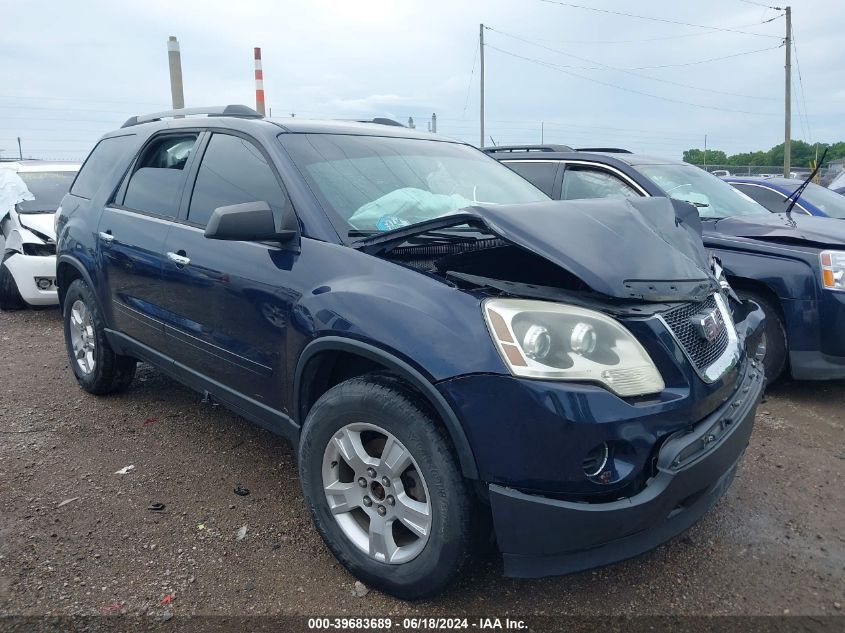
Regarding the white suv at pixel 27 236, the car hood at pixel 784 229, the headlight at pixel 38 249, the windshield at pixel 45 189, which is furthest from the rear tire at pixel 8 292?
the car hood at pixel 784 229

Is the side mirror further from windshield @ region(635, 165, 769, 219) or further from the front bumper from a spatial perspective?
the front bumper

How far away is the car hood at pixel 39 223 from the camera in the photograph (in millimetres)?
7000

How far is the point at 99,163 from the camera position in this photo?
4.47m

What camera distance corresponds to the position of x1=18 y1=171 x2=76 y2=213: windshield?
753 cm

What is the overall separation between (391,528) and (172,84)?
14496 millimetres

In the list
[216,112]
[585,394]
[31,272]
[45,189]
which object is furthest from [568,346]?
[45,189]

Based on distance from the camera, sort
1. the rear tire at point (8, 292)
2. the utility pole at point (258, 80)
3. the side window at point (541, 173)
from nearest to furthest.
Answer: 1. the side window at point (541, 173)
2. the rear tire at point (8, 292)
3. the utility pole at point (258, 80)

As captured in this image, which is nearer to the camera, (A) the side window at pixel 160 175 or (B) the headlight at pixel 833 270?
(A) the side window at pixel 160 175

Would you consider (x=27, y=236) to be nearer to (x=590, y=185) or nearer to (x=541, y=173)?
(x=541, y=173)

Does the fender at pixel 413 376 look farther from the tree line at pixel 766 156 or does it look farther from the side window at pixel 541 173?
the tree line at pixel 766 156

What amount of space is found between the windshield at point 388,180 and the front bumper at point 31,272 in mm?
5108

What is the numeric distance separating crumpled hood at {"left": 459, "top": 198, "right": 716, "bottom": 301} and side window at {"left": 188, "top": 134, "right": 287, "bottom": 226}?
3.69 feet

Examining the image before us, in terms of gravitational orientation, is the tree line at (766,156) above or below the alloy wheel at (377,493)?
above

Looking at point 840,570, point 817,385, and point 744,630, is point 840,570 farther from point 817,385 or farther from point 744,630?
point 817,385
